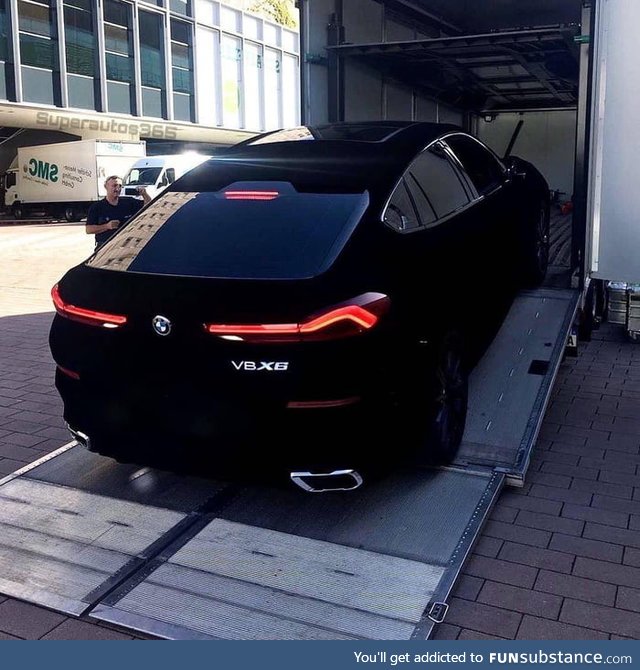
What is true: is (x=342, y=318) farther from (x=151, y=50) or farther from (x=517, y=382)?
(x=151, y=50)

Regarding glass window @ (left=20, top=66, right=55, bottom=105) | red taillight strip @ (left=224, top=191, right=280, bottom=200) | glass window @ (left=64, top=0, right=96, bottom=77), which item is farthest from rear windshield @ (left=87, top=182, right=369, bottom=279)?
glass window @ (left=64, top=0, right=96, bottom=77)

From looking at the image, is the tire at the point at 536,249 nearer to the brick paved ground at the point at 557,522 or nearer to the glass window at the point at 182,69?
the brick paved ground at the point at 557,522

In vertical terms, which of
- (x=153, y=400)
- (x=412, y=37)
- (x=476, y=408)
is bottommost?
(x=476, y=408)

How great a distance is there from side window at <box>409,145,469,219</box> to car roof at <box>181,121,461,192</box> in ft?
0.24

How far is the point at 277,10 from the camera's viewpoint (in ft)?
140

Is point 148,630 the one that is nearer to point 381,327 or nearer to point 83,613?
point 83,613

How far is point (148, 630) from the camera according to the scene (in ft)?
10.0

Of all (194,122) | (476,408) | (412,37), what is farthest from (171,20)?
(476,408)

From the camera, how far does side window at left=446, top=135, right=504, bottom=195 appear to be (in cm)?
508

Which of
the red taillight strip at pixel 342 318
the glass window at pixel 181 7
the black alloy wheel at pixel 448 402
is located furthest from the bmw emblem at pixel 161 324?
the glass window at pixel 181 7

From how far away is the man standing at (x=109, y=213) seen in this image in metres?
8.41

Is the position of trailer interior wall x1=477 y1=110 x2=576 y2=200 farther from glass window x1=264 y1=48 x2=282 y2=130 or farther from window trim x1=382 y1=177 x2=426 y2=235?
glass window x1=264 y1=48 x2=282 y2=130

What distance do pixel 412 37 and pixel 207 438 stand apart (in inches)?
267

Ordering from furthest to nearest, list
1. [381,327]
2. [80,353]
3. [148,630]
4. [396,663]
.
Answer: [80,353]
[381,327]
[148,630]
[396,663]
